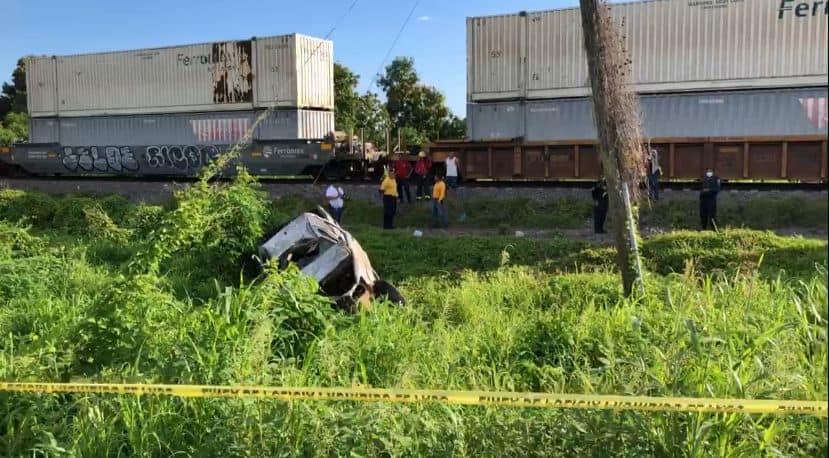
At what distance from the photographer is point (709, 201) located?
1291cm

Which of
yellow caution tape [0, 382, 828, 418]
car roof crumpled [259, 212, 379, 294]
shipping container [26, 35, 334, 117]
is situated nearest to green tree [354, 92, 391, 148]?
shipping container [26, 35, 334, 117]

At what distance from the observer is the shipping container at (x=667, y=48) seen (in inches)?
652

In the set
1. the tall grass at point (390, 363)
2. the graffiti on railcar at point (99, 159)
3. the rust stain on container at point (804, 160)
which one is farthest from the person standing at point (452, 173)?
the graffiti on railcar at point (99, 159)

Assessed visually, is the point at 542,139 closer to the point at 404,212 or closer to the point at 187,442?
the point at 404,212

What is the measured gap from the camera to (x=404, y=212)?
16891 mm

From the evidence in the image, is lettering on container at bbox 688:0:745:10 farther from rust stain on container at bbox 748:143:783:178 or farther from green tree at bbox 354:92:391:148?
green tree at bbox 354:92:391:148

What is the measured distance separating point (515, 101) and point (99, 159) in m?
15.5

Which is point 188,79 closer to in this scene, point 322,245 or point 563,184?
point 563,184

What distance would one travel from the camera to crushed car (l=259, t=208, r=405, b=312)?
7227 mm

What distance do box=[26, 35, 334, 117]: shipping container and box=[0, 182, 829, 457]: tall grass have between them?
52.5 feet

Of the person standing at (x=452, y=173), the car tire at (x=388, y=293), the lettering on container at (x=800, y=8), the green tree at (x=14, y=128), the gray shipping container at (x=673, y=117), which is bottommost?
the car tire at (x=388, y=293)

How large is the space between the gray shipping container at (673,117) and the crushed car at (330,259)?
10.0 meters

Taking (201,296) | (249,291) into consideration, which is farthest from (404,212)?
(249,291)

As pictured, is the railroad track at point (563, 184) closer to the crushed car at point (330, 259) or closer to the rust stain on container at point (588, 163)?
the rust stain on container at point (588, 163)
